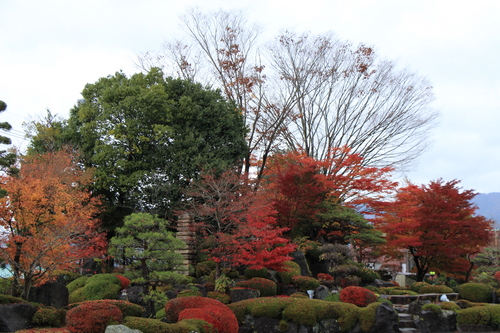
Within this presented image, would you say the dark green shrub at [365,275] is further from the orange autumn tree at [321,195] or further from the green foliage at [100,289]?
the green foliage at [100,289]

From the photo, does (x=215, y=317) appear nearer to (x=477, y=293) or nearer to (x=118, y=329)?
(x=118, y=329)

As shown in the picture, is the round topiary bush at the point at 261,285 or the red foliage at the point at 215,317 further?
the round topiary bush at the point at 261,285

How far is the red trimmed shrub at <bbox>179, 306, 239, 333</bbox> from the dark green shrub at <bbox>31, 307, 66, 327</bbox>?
3.08 meters

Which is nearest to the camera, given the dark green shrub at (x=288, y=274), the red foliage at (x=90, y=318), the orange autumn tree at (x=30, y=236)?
the red foliage at (x=90, y=318)

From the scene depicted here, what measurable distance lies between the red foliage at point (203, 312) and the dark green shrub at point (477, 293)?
13.2 metres

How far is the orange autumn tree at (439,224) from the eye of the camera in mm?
20938

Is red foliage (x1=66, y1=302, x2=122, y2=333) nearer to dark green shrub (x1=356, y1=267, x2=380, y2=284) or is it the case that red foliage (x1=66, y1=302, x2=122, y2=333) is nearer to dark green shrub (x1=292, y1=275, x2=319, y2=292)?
dark green shrub (x1=292, y1=275, x2=319, y2=292)

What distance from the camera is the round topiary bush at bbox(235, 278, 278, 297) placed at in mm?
15648

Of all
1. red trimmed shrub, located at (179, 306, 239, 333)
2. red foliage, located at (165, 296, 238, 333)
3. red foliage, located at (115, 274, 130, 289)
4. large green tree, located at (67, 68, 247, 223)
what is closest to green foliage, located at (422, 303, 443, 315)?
red foliage, located at (165, 296, 238, 333)

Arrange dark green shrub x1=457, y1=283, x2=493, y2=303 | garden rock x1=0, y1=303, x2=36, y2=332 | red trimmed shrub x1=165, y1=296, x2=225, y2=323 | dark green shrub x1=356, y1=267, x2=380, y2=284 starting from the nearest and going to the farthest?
garden rock x1=0, y1=303, x2=36, y2=332
red trimmed shrub x1=165, y1=296, x2=225, y2=323
dark green shrub x1=457, y1=283, x2=493, y2=303
dark green shrub x1=356, y1=267, x2=380, y2=284

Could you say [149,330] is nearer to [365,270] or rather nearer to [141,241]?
[141,241]

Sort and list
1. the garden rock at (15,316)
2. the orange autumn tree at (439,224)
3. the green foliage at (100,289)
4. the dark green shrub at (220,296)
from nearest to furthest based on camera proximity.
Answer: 1. the garden rock at (15,316)
2. the green foliage at (100,289)
3. the dark green shrub at (220,296)
4. the orange autumn tree at (439,224)

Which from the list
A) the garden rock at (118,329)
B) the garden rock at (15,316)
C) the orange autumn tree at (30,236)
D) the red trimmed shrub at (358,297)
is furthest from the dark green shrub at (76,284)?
the red trimmed shrub at (358,297)

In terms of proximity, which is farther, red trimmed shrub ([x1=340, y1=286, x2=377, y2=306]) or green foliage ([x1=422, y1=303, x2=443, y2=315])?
green foliage ([x1=422, y1=303, x2=443, y2=315])
